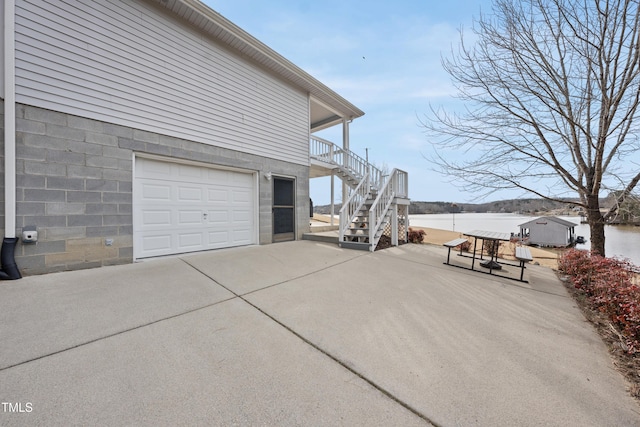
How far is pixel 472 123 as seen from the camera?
16.4 feet

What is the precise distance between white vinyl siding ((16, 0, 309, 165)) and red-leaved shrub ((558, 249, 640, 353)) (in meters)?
6.44

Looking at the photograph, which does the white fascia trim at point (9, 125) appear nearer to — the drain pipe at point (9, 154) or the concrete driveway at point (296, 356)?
the drain pipe at point (9, 154)

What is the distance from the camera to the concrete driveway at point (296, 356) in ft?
4.19

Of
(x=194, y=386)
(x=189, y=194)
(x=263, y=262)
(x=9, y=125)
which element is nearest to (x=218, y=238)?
(x=189, y=194)

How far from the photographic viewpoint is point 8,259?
3182 mm

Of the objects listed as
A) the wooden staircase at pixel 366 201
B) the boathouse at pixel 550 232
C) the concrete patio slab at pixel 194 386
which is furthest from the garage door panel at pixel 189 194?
the boathouse at pixel 550 232

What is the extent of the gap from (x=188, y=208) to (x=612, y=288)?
6.68m

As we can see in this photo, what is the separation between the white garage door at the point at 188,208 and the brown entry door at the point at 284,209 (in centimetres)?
65

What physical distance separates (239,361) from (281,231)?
5128 mm

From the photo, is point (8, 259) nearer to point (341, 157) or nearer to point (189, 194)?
point (189, 194)

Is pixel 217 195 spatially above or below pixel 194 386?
above

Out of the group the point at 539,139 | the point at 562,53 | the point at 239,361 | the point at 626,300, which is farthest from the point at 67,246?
the point at 562,53

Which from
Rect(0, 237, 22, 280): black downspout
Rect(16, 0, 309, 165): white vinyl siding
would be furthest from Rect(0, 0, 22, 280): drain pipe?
Rect(16, 0, 309, 165): white vinyl siding

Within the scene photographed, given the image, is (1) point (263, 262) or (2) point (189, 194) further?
(2) point (189, 194)
